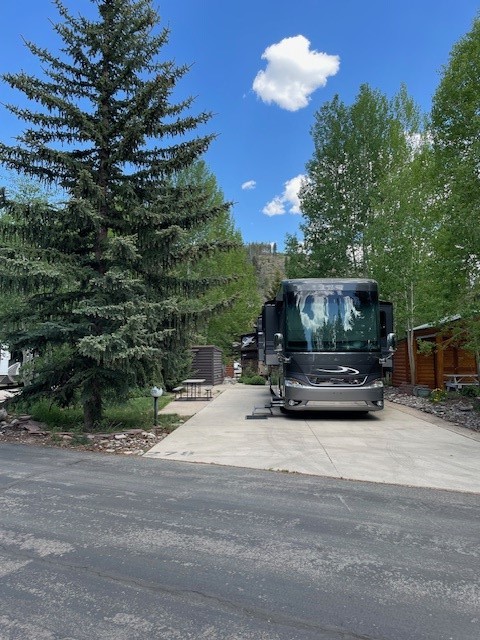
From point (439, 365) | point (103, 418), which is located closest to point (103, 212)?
point (103, 418)

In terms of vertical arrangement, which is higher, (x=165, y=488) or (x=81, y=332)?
(x=81, y=332)

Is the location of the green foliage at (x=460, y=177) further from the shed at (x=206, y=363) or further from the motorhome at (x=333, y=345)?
the shed at (x=206, y=363)

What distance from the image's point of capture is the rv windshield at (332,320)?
953 centimetres

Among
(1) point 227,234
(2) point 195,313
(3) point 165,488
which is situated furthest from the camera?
(1) point 227,234

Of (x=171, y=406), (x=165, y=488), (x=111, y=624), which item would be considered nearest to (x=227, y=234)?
(x=171, y=406)

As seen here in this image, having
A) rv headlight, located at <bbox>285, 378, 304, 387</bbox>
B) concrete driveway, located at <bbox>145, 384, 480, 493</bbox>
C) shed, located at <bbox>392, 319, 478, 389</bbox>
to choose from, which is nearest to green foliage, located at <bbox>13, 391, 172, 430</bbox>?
concrete driveway, located at <bbox>145, 384, 480, 493</bbox>

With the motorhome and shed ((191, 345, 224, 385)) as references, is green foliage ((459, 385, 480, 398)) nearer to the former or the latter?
the motorhome

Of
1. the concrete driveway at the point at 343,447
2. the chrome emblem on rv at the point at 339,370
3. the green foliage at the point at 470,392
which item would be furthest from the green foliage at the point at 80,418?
the green foliage at the point at 470,392

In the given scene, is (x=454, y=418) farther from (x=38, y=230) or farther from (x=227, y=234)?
(x=227, y=234)

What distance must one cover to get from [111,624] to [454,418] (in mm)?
9511

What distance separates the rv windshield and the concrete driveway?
1.68m

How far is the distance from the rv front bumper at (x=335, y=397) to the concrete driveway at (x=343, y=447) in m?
0.35

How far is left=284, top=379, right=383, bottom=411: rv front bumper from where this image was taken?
9.32m

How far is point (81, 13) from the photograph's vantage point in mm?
8250
